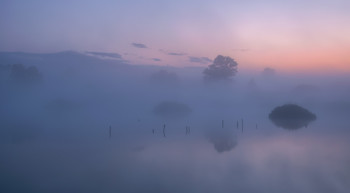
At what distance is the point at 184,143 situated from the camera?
100 ft

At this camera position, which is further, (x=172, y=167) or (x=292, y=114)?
(x=292, y=114)

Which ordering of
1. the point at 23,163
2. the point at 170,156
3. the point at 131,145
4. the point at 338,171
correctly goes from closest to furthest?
the point at 338,171 → the point at 23,163 → the point at 170,156 → the point at 131,145

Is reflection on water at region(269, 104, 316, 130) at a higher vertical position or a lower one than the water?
higher

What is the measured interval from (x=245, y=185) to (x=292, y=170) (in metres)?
5.09

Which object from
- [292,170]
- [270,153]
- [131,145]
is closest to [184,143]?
[131,145]

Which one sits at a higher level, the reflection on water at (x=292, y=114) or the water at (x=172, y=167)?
the reflection on water at (x=292, y=114)

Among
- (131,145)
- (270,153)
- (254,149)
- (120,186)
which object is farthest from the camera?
(131,145)

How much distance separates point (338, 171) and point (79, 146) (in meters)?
23.1

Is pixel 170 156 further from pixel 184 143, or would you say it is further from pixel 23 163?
pixel 23 163

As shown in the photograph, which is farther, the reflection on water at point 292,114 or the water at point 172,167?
the reflection on water at point 292,114

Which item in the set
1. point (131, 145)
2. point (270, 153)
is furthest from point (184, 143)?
point (270, 153)

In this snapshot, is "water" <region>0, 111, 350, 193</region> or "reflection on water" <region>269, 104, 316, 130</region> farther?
"reflection on water" <region>269, 104, 316, 130</region>

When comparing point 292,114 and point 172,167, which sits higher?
point 292,114

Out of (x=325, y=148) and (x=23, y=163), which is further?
(x=325, y=148)
